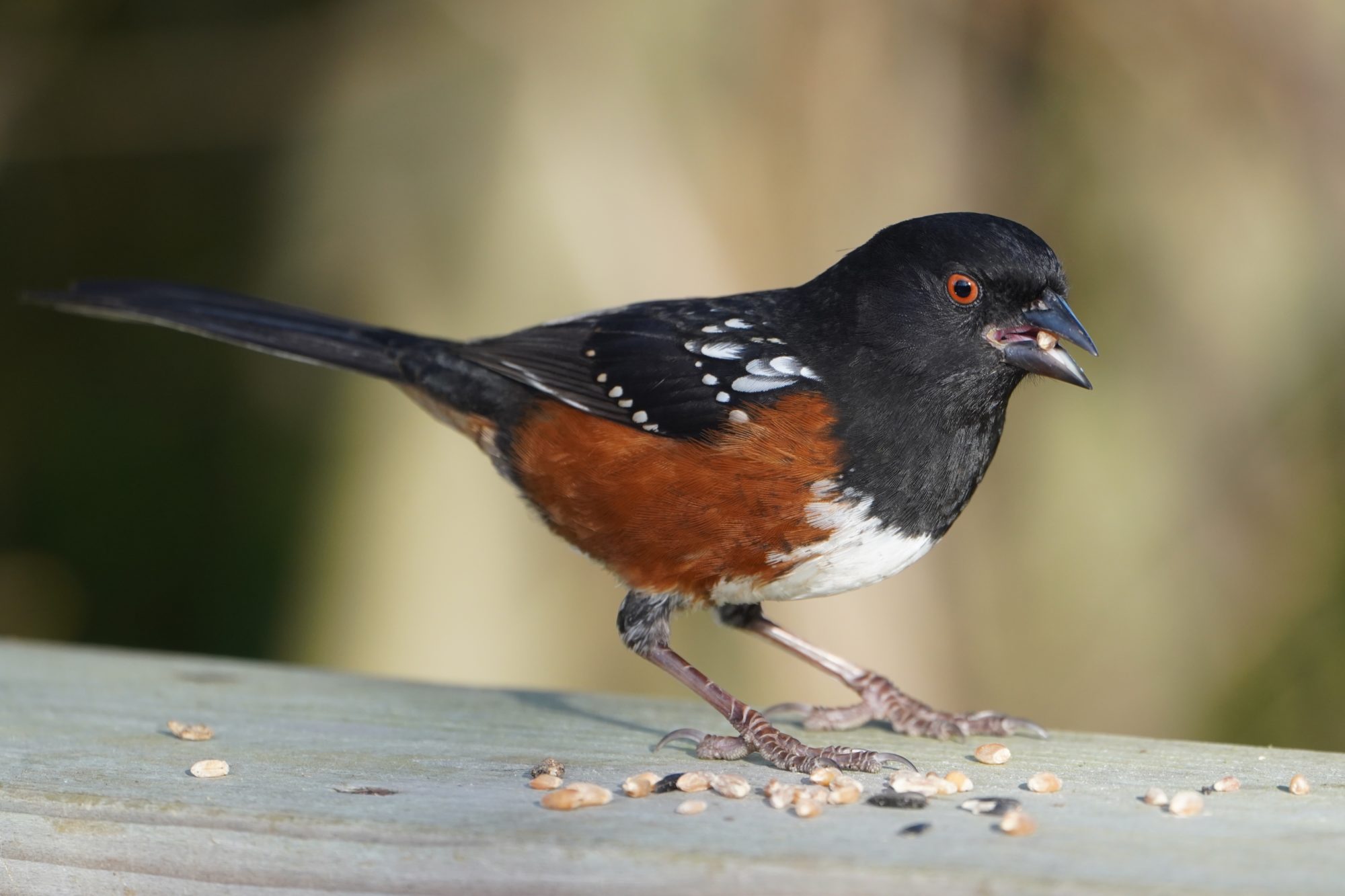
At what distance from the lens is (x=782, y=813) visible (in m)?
1.66

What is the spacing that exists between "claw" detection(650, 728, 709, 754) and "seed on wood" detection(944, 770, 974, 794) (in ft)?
1.70

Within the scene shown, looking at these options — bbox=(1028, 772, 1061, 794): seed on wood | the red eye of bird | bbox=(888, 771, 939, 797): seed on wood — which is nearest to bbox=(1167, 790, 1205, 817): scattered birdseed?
bbox=(1028, 772, 1061, 794): seed on wood

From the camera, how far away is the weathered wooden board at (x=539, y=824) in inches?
55.4

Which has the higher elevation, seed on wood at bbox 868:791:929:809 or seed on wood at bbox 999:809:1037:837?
seed on wood at bbox 999:809:1037:837

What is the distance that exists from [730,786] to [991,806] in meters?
0.34

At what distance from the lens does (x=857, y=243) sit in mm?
4141

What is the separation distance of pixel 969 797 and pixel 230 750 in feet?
3.68

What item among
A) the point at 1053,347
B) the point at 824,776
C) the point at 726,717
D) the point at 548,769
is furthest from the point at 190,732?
the point at 1053,347

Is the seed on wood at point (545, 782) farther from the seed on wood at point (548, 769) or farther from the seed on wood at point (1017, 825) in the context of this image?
the seed on wood at point (1017, 825)

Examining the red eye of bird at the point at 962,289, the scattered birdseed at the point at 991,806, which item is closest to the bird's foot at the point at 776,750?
the scattered birdseed at the point at 991,806

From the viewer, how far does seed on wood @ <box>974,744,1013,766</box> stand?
6.95 feet

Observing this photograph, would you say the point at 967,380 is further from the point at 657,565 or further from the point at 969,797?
the point at 969,797

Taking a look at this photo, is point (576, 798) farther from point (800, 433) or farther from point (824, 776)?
point (800, 433)

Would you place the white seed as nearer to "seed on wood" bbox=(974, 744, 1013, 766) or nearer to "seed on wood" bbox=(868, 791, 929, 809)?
"seed on wood" bbox=(868, 791, 929, 809)
